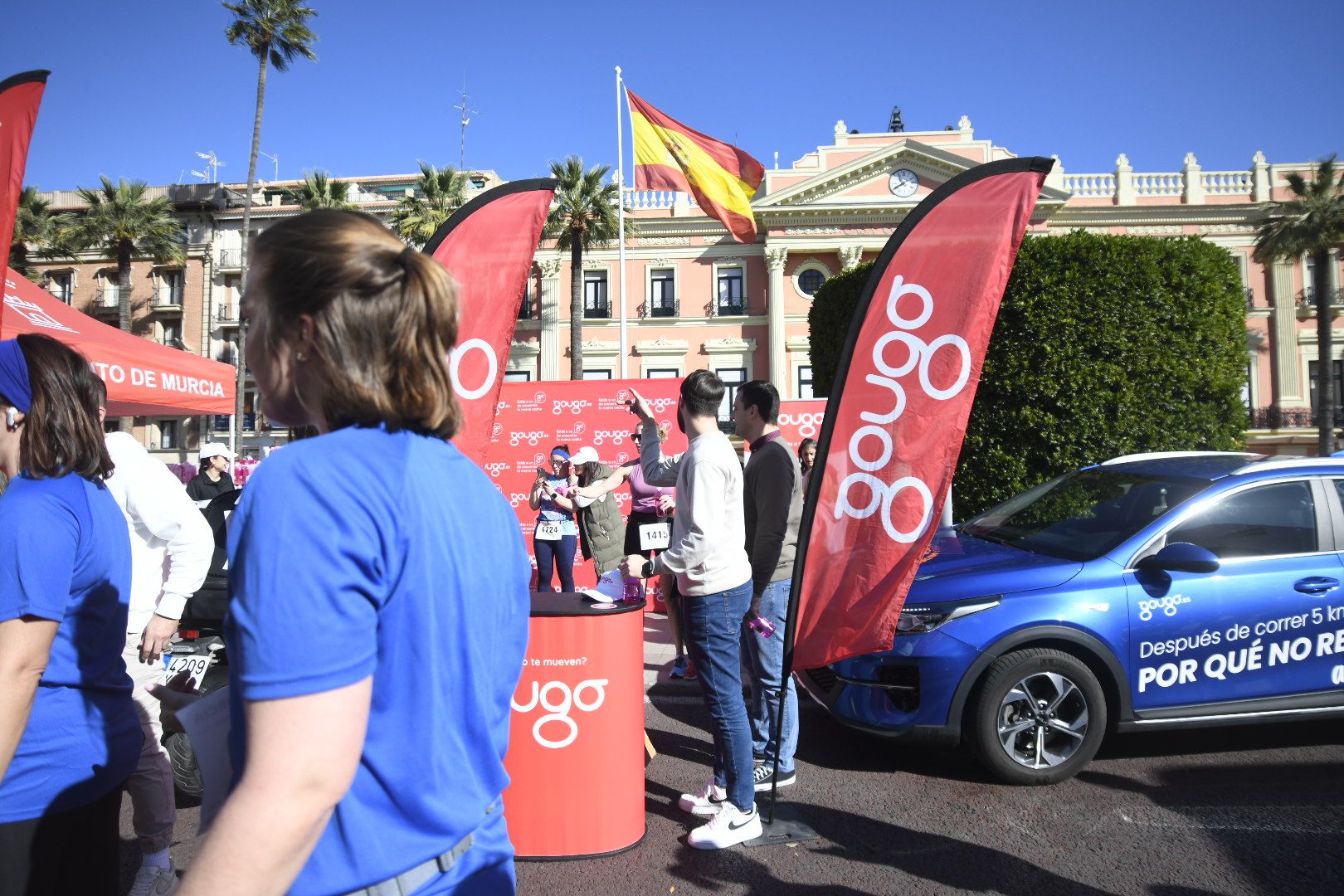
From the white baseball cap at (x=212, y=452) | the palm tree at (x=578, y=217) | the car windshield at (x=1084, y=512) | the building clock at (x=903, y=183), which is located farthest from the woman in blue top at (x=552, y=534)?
the building clock at (x=903, y=183)

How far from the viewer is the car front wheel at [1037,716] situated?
4.41 m

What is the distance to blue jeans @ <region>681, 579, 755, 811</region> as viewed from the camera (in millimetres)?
3758

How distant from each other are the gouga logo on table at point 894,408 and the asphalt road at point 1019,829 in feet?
4.65

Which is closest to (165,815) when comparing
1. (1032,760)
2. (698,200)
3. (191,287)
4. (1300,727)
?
(1032,760)

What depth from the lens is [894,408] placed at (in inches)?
144

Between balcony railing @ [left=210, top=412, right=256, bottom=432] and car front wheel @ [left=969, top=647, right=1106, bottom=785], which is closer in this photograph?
car front wheel @ [left=969, top=647, right=1106, bottom=785]

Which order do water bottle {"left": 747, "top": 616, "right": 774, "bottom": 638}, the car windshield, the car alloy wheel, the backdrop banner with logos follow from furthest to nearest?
1. the backdrop banner with logos
2. the car windshield
3. the car alloy wheel
4. water bottle {"left": 747, "top": 616, "right": 774, "bottom": 638}

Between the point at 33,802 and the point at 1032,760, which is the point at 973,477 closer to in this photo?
the point at 1032,760

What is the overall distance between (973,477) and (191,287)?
39.3 metres

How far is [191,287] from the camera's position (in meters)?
40.3

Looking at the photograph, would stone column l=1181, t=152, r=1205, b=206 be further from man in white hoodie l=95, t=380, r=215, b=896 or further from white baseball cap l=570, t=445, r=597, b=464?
man in white hoodie l=95, t=380, r=215, b=896

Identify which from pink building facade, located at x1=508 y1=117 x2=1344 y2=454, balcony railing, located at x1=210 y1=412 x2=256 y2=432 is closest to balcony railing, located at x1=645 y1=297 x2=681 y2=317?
pink building facade, located at x1=508 y1=117 x2=1344 y2=454

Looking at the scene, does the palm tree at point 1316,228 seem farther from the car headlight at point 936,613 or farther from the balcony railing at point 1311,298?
the car headlight at point 936,613

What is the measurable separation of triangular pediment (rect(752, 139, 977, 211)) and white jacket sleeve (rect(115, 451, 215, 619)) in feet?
108
